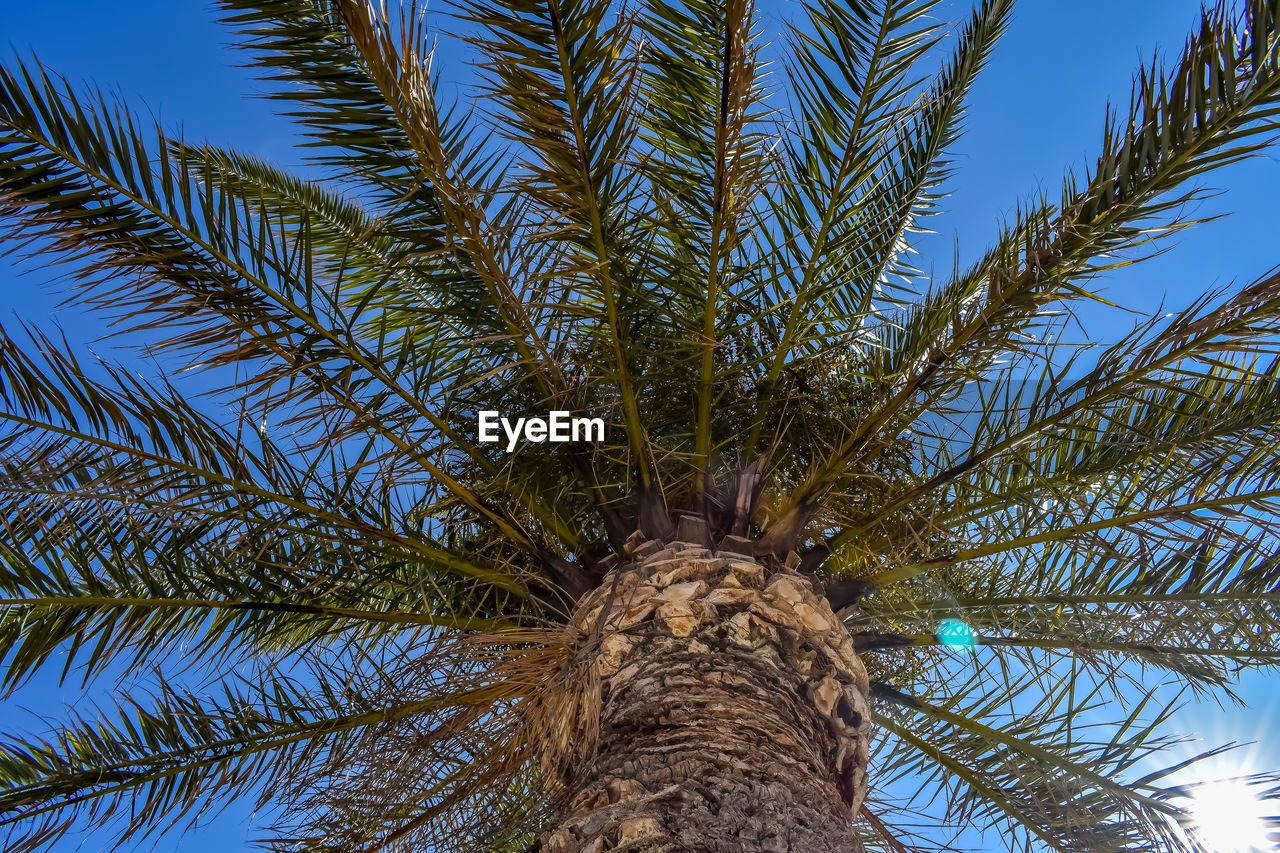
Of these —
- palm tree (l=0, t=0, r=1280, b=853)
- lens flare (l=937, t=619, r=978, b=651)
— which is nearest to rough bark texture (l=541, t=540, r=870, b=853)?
palm tree (l=0, t=0, r=1280, b=853)

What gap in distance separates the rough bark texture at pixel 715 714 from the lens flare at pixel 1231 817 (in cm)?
168

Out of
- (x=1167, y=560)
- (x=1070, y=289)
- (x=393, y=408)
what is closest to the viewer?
(x=1070, y=289)

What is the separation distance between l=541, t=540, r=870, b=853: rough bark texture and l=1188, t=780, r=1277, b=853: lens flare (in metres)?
1.68

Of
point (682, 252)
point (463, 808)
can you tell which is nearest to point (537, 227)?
point (682, 252)

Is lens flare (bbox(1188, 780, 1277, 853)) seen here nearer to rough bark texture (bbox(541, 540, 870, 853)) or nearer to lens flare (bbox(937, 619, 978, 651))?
lens flare (bbox(937, 619, 978, 651))

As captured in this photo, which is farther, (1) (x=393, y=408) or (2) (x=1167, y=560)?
(2) (x=1167, y=560)

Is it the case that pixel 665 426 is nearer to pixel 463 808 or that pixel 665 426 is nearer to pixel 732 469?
pixel 732 469

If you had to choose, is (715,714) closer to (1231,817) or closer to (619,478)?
(619,478)

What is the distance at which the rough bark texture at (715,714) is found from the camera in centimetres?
236

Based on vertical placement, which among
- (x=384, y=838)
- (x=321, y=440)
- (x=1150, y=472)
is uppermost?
(x=1150, y=472)

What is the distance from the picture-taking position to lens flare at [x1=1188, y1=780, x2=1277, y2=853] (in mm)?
3697

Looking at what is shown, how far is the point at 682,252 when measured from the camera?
3.84m

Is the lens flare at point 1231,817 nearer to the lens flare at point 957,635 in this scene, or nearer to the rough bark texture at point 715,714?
the lens flare at point 957,635

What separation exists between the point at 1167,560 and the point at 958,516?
920 millimetres
